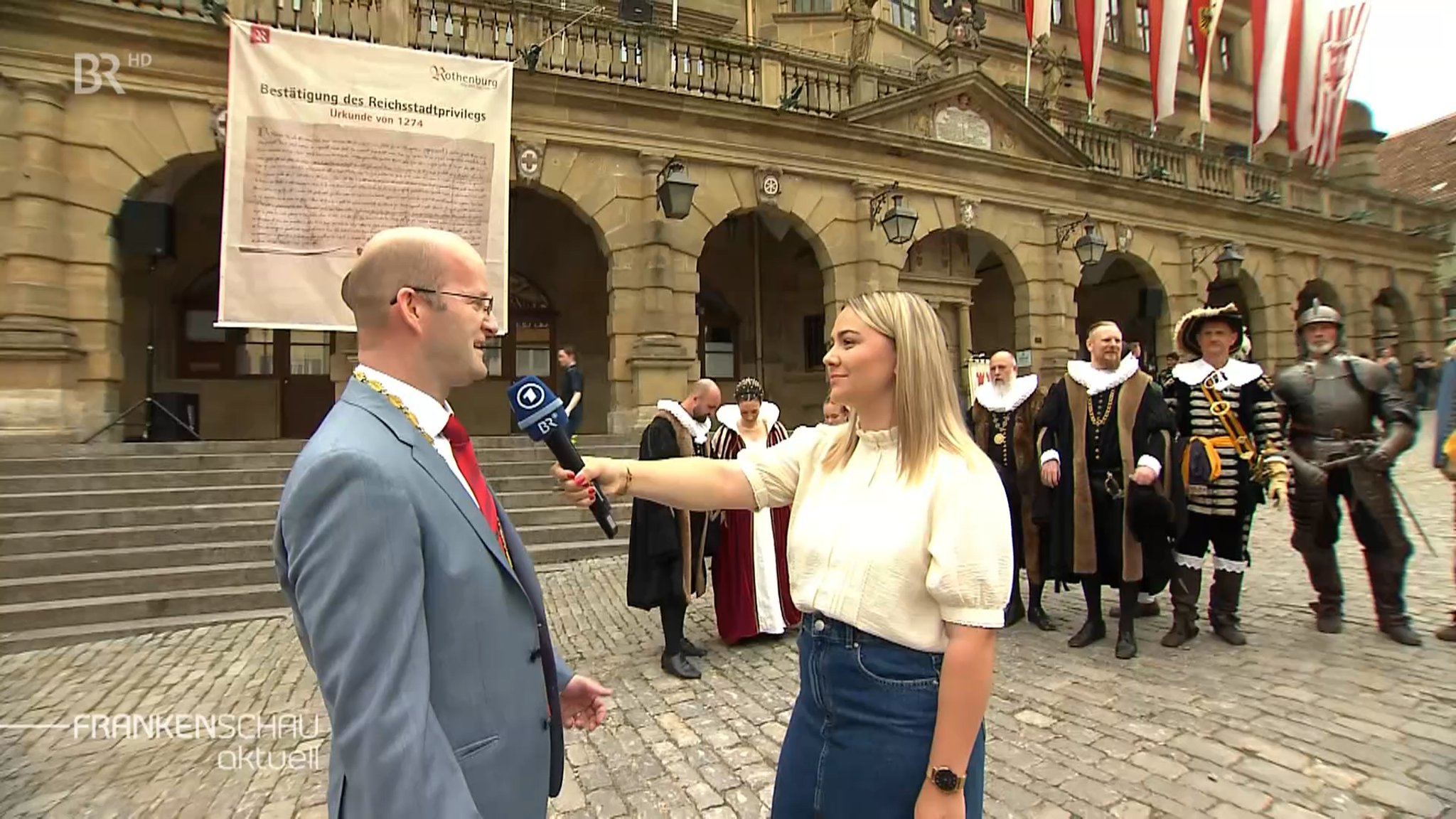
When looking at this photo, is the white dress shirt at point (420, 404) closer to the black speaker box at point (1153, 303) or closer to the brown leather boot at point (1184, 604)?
the brown leather boot at point (1184, 604)

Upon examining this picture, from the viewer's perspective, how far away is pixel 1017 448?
6.04m

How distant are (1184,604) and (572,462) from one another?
5.23 m

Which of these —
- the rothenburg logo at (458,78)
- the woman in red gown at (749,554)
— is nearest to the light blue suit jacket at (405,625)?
the woman in red gown at (749,554)

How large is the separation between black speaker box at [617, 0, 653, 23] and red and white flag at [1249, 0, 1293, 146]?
14017 millimetres

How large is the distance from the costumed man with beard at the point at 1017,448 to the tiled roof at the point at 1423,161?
1212 inches

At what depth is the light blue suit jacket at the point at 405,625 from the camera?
3.81 ft

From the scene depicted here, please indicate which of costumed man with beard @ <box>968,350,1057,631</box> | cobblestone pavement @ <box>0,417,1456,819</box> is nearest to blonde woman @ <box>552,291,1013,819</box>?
cobblestone pavement @ <box>0,417,1456,819</box>

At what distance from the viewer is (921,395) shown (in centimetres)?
176

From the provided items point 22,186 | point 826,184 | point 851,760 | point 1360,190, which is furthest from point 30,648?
point 1360,190

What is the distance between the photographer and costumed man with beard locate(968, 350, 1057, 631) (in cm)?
591

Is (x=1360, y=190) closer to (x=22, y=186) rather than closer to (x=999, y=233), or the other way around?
(x=999, y=233)

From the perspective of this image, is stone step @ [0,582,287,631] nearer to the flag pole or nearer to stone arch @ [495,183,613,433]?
stone arch @ [495,183,613,433]

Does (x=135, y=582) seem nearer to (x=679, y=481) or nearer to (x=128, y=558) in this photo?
(x=128, y=558)

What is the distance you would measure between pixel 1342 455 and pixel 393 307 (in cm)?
648
